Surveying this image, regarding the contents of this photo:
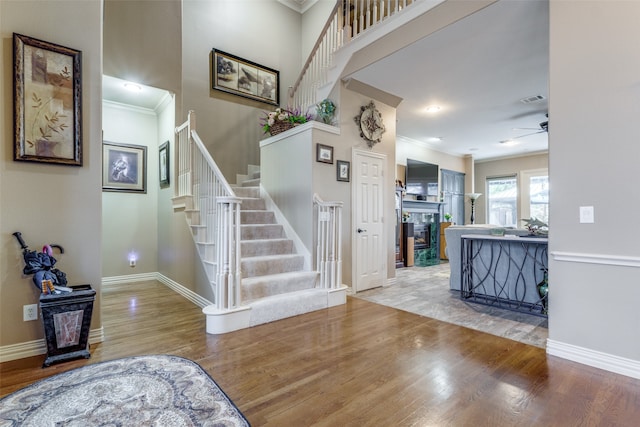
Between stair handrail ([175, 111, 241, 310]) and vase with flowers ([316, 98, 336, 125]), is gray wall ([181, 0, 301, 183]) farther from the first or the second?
vase with flowers ([316, 98, 336, 125])

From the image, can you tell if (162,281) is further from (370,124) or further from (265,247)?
(370,124)

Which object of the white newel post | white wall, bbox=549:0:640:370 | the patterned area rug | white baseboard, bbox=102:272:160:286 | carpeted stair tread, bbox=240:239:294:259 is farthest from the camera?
white baseboard, bbox=102:272:160:286

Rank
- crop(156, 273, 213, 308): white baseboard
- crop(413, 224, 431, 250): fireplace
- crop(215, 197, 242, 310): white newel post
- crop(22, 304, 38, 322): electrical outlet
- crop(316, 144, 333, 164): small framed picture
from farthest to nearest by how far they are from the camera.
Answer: crop(413, 224, 431, 250): fireplace → crop(316, 144, 333, 164): small framed picture → crop(156, 273, 213, 308): white baseboard → crop(215, 197, 242, 310): white newel post → crop(22, 304, 38, 322): electrical outlet

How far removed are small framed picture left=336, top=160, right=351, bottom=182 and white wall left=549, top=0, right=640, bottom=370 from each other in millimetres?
2361

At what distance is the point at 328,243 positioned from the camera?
Result: 378 cm

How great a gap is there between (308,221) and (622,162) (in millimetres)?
2908

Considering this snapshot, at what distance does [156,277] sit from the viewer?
206 inches

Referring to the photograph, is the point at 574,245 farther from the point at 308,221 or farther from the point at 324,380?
the point at 308,221

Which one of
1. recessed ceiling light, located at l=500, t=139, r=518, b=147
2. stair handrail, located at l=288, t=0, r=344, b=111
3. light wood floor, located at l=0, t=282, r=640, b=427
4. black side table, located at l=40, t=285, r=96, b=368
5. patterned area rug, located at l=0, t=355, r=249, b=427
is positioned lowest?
light wood floor, located at l=0, t=282, r=640, b=427

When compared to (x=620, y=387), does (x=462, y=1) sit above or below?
above

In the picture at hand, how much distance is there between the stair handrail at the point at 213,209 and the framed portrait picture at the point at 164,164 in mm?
397

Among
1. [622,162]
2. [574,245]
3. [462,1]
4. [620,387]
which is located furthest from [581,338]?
[462,1]

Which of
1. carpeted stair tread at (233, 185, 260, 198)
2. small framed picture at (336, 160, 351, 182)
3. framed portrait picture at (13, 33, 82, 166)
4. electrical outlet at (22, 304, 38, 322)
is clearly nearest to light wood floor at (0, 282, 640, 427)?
electrical outlet at (22, 304, 38, 322)

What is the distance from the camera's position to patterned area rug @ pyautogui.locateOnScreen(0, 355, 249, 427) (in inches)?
62.1
